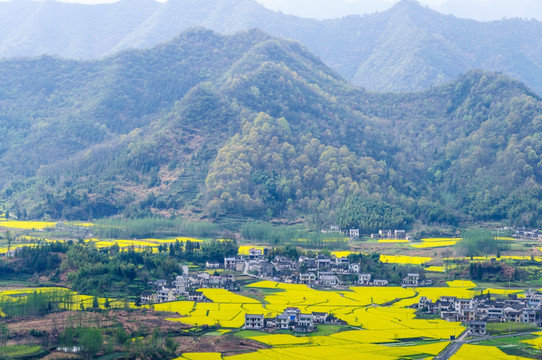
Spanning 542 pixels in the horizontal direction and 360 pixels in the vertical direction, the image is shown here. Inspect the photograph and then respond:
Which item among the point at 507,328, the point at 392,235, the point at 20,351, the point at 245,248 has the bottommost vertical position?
the point at 20,351

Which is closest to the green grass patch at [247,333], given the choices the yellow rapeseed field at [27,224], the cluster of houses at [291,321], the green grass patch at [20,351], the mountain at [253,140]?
the cluster of houses at [291,321]

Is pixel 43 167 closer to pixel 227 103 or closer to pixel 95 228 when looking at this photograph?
pixel 227 103

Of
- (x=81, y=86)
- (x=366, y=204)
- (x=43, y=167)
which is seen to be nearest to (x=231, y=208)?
(x=366, y=204)

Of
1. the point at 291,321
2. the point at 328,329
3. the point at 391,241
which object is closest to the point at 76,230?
the point at 391,241

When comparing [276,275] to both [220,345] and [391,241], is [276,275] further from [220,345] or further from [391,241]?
[220,345]

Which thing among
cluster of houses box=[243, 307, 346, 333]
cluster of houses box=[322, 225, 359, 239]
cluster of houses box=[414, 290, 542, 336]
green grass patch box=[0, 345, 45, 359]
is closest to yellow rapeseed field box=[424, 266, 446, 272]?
cluster of houses box=[414, 290, 542, 336]

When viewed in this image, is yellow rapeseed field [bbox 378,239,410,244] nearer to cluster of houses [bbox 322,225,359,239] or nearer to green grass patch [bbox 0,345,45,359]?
cluster of houses [bbox 322,225,359,239]

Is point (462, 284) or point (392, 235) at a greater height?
point (392, 235)
